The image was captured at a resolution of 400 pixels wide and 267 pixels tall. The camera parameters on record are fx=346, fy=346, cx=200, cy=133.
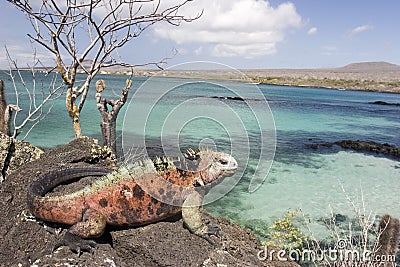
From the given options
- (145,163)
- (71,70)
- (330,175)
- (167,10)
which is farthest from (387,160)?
(145,163)

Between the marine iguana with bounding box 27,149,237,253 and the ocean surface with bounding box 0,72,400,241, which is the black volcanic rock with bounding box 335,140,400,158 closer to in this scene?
the ocean surface with bounding box 0,72,400,241

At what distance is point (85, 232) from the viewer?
2814mm

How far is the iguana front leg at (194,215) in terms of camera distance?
3168 mm

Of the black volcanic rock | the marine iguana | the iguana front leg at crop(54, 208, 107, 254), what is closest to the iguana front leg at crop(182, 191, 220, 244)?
the marine iguana

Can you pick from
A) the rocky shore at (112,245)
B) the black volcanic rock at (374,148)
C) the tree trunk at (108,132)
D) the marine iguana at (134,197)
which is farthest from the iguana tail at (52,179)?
the black volcanic rock at (374,148)

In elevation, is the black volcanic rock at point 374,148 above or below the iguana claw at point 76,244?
below

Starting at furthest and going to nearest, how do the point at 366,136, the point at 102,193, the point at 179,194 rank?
the point at 366,136 → the point at 179,194 → the point at 102,193

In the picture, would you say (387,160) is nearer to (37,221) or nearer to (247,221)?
(247,221)

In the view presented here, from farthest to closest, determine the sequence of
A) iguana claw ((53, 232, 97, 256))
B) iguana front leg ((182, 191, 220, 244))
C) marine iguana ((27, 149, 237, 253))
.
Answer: iguana front leg ((182, 191, 220, 244))
marine iguana ((27, 149, 237, 253))
iguana claw ((53, 232, 97, 256))

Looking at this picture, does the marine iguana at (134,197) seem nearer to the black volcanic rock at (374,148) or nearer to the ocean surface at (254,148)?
the ocean surface at (254,148)

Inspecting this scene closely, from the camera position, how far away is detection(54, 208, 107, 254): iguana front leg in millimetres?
2734

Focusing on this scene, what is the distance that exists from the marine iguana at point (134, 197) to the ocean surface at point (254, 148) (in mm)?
561

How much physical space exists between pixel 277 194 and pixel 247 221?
252 cm

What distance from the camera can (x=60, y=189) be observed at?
3479 millimetres
